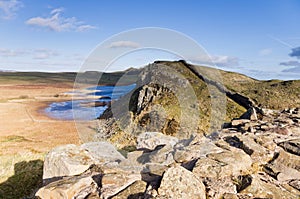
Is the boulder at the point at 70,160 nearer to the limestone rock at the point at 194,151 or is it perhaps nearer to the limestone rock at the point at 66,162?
the limestone rock at the point at 66,162

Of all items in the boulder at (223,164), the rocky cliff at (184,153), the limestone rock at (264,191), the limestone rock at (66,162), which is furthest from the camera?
the limestone rock at (66,162)

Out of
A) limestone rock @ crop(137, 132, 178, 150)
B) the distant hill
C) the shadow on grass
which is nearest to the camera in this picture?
the shadow on grass

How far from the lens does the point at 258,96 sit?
73.2 feet

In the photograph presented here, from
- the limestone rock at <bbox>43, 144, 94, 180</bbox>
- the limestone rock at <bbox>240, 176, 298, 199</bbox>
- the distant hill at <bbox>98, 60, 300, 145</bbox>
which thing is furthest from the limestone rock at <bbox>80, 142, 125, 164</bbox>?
the distant hill at <bbox>98, 60, 300, 145</bbox>

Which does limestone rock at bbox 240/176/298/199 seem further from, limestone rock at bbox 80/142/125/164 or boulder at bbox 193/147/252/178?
limestone rock at bbox 80/142/125/164

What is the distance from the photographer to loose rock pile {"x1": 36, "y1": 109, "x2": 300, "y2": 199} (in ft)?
24.1

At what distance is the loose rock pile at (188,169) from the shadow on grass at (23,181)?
322cm

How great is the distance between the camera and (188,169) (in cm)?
894

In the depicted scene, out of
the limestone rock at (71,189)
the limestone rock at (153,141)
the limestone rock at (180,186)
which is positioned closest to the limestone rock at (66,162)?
the limestone rock at (71,189)

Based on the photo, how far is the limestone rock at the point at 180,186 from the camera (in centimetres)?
684

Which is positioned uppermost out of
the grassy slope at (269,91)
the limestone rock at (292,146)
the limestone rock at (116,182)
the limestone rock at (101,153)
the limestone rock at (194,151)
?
the grassy slope at (269,91)

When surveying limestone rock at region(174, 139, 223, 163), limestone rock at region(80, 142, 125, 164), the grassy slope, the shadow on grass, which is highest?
the grassy slope

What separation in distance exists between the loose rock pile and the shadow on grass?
322 centimetres

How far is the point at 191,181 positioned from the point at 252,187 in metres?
1.82
